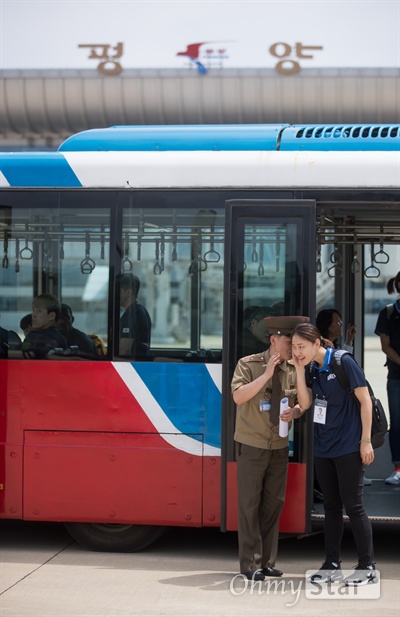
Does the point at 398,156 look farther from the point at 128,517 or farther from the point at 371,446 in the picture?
the point at 128,517

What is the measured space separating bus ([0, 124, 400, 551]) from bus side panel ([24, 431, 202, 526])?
10 mm

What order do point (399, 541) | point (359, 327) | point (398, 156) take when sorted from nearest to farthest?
point (398, 156) < point (399, 541) < point (359, 327)

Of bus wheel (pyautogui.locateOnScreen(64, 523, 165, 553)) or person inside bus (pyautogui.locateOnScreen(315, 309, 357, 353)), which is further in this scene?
person inside bus (pyautogui.locateOnScreen(315, 309, 357, 353))

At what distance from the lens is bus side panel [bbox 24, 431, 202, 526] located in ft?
22.2

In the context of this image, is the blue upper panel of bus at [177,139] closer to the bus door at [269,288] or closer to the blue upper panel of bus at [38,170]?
the blue upper panel of bus at [38,170]

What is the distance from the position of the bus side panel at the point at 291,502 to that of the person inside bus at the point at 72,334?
4.36ft

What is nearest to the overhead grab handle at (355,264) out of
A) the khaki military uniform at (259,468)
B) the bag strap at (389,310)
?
the bag strap at (389,310)

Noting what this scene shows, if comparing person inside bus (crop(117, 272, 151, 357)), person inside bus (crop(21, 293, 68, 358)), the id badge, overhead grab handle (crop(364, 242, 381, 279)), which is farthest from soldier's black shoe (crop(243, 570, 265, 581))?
overhead grab handle (crop(364, 242, 381, 279))

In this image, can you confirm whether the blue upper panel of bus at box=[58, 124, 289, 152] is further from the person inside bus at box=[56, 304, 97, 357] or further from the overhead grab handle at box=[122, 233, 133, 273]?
the person inside bus at box=[56, 304, 97, 357]

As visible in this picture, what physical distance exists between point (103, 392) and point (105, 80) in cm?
1241

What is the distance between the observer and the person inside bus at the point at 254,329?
21.7ft

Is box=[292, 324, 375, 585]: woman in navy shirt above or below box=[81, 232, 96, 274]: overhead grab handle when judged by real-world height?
below

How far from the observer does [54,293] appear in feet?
22.7

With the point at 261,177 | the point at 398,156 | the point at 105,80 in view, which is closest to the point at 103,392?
the point at 261,177
